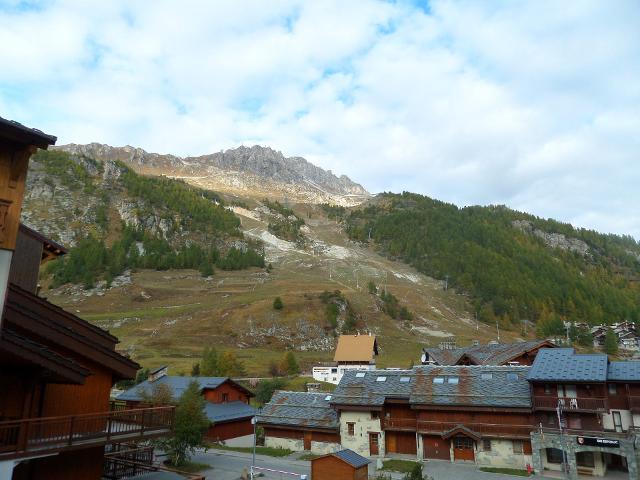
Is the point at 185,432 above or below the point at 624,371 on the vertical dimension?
below

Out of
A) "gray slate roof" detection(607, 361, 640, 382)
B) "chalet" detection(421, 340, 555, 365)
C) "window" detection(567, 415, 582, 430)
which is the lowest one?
"window" detection(567, 415, 582, 430)

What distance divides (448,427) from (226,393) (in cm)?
2279

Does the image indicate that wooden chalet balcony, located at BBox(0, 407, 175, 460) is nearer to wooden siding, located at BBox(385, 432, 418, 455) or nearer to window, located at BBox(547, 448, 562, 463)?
Result: wooden siding, located at BBox(385, 432, 418, 455)

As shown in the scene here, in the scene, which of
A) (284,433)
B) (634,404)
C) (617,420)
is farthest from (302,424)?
(634,404)

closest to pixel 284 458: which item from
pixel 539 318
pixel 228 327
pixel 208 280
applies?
pixel 228 327

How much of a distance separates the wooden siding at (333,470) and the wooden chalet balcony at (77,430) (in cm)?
933

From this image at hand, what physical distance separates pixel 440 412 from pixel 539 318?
142 m

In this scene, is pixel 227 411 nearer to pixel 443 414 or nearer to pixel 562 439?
pixel 443 414

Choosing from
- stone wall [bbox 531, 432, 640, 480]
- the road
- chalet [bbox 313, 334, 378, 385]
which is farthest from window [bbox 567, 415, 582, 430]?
chalet [bbox 313, 334, 378, 385]

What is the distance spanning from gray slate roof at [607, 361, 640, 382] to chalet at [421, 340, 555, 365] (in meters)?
12.1

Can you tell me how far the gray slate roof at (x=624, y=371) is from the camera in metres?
35.3

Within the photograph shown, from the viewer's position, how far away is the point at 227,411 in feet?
149

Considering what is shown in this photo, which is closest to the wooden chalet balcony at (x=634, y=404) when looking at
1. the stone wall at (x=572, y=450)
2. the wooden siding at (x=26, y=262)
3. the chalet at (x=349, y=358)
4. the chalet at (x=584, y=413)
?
the chalet at (x=584, y=413)

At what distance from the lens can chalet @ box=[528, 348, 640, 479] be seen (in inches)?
1292
